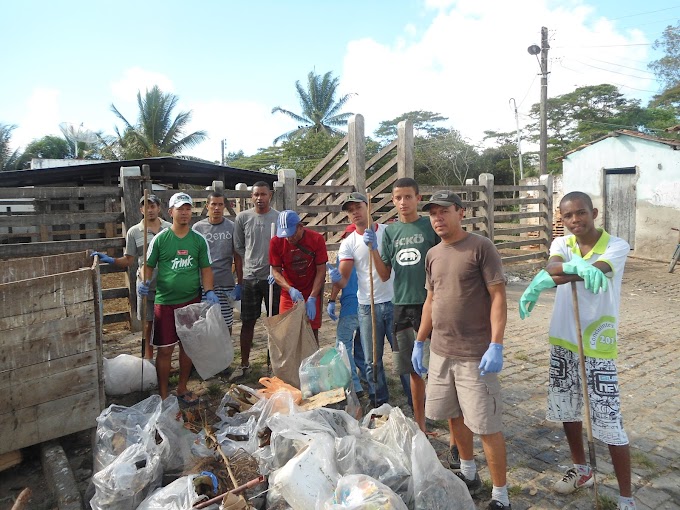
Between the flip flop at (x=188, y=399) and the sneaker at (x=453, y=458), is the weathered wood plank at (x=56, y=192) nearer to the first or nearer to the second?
the flip flop at (x=188, y=399)

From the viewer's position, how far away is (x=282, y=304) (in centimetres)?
420

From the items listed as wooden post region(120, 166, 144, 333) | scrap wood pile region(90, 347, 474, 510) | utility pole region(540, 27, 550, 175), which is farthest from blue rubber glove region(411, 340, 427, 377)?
utility pole region(540, 27, 550, 175)

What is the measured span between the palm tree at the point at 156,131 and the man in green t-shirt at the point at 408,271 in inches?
893

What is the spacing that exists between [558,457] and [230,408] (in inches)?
89.1

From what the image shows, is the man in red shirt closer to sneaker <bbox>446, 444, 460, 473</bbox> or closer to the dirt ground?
the dirt ground

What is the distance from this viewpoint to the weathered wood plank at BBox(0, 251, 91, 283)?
12.9 ft

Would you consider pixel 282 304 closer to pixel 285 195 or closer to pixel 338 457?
pixel 338 457

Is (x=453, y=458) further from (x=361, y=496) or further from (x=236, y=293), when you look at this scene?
(x=236, y=293)

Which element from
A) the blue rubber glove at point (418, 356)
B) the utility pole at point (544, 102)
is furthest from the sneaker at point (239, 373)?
the utility pole at point (544, 102)

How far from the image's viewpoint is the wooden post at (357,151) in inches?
296

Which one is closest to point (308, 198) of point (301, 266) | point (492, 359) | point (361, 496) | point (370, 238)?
point (301, 266)

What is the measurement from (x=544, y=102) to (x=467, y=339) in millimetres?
16279

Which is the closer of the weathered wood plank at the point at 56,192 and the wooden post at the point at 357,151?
the weathered wood plank at the point at 56,192

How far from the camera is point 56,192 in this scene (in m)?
5.75
